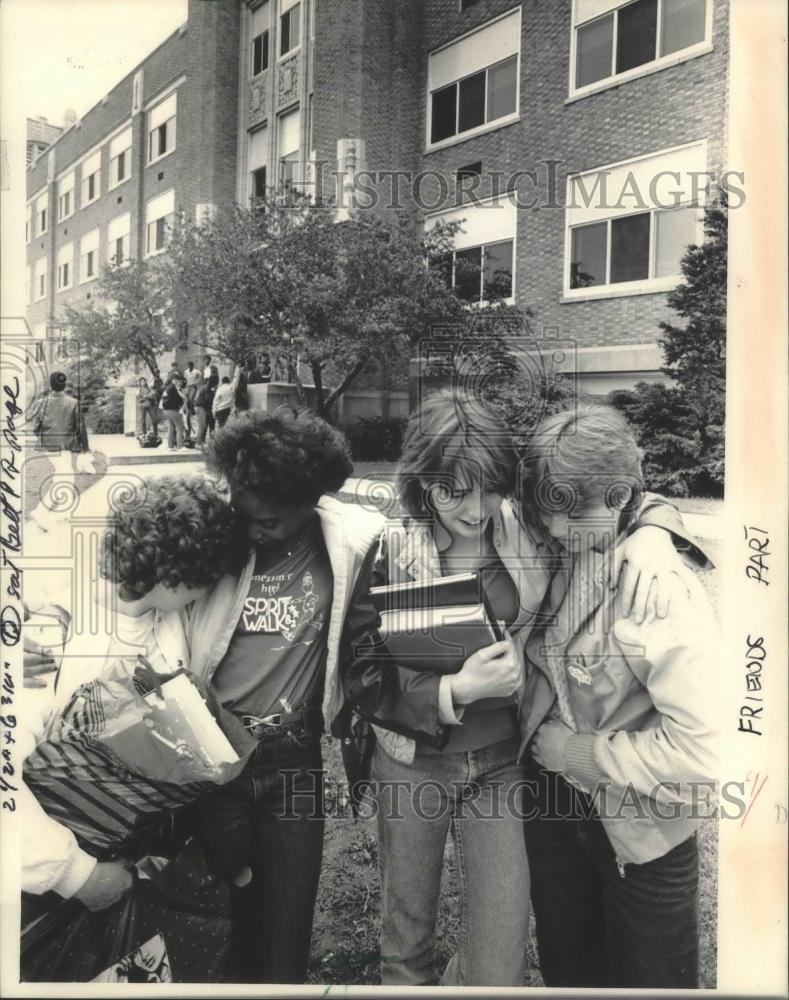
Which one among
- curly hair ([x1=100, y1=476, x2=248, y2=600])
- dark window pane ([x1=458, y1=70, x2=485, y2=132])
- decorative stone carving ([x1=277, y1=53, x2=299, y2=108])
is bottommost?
curly hair ([x1=100, y1=476, x2=248, y2=600])

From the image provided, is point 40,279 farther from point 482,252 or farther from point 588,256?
point 588,256

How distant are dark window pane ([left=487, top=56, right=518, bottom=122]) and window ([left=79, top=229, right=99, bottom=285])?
1.23 meters

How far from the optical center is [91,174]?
7.25ft

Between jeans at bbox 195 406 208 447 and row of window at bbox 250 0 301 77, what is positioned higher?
row of window at bbox 250 0 301 77

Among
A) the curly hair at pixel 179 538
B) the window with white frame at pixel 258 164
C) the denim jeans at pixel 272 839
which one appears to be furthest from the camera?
the window with white frame at pixel 258 164

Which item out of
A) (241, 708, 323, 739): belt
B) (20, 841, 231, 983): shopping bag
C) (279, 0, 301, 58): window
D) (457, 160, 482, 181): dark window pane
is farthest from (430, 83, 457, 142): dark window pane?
(20, 841, 231, 983): shopping bag

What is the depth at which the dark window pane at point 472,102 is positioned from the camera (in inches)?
82.7

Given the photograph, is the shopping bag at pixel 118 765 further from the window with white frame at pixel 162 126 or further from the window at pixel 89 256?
the window with white frame at pixel 162 126

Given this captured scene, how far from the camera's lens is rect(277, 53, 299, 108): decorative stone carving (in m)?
2.16

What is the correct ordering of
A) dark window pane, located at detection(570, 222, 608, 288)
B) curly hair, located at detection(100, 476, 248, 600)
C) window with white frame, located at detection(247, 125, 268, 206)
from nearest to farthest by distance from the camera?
curly hair, located at detection(100, 476, 248, 600)
dark window pane, located at detection(570, 222, 608, 288)
window with white frame, located at detection(247, 125, 268, 206)

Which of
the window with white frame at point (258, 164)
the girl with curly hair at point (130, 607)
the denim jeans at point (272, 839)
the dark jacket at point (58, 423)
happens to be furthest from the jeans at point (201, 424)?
the denim jeans at point (272, 839)

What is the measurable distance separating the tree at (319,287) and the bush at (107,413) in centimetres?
32

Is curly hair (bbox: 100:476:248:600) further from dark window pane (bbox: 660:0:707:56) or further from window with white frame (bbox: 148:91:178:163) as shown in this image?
dark window pane (bbox: 660:0:707:56)

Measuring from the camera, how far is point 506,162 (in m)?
2.12
